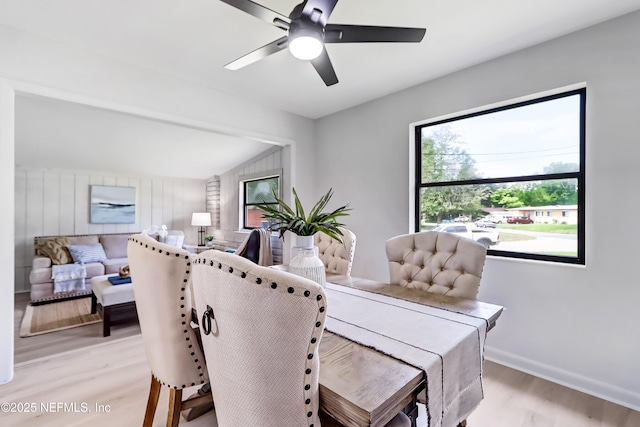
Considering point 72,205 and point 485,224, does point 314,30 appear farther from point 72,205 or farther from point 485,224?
point 72,205

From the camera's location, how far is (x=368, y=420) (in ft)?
2.31

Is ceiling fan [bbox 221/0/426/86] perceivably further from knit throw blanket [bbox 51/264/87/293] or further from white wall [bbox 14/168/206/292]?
white wall [bbox 14/168/206/292]

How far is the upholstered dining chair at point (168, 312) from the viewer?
3.93ft

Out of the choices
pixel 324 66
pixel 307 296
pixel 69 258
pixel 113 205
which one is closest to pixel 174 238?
pixel 113 205

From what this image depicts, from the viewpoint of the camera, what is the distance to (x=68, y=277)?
3887 millimetres

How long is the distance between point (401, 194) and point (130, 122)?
12.2 feet

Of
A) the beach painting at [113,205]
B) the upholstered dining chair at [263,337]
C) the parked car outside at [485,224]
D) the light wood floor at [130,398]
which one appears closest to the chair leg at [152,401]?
the light wood floor at [130,398]

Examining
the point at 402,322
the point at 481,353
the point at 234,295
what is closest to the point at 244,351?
the point at 234,295

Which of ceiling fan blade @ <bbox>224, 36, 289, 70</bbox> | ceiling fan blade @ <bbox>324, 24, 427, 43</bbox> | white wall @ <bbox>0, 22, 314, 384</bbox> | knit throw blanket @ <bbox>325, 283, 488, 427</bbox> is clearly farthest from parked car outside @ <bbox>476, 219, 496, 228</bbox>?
white wall @ <bbox>0, 22, 314, 384</bbox>

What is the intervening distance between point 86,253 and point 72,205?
3.61 feet

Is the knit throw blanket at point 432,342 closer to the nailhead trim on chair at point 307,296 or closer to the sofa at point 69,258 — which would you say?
the nailhead trim on chair at point 307,296

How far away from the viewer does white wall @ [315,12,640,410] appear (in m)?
1.90

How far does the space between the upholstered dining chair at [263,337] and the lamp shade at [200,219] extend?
5479 mm

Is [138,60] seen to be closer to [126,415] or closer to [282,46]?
[282,46]
